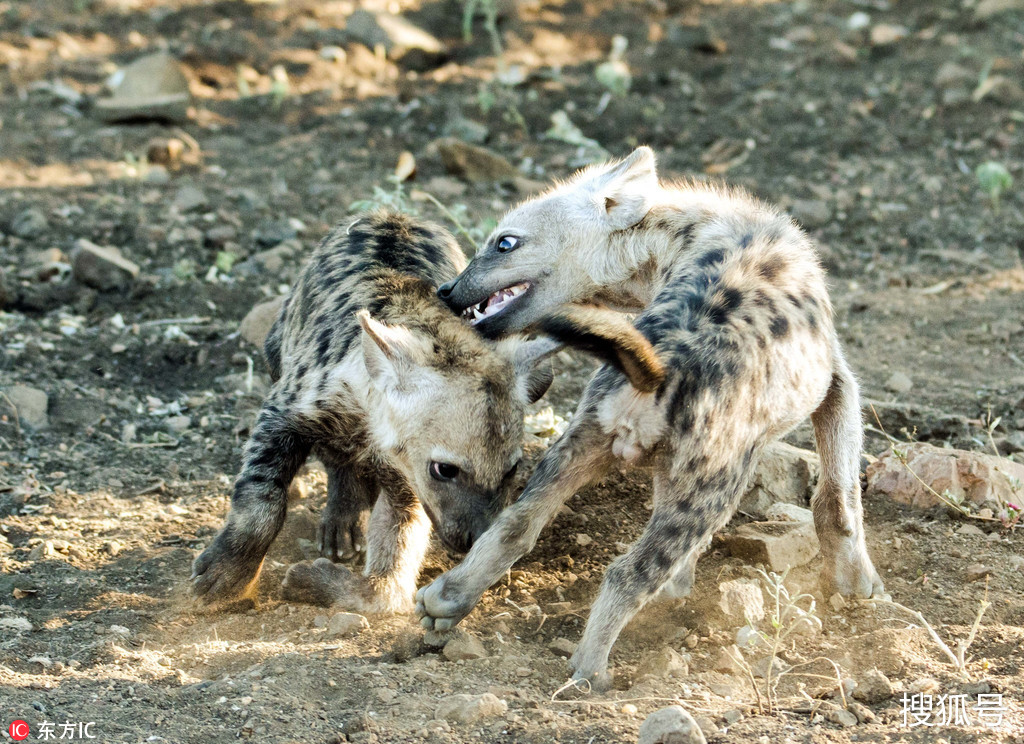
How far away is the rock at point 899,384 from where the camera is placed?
6289 millimetres

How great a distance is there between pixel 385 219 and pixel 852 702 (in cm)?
318

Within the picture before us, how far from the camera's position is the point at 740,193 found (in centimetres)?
521

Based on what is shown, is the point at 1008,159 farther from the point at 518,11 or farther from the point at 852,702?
the point at 852,702

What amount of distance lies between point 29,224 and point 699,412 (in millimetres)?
5719

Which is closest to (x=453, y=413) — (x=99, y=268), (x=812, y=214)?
(x=99, y=268)

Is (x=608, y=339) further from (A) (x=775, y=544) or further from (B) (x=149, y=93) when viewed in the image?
(B) (x=149, y=93)

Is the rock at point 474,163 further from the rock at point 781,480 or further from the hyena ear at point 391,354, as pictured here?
the hyena ear at point 391,354

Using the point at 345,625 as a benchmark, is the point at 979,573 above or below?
above

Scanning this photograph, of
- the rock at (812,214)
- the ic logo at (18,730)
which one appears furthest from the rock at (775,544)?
the rock at (812,214)

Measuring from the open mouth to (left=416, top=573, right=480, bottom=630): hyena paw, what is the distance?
5.07 ft

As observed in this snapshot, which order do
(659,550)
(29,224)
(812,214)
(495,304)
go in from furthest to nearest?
1. (812,214)
2. (29,224)
3. (495,304)
4. (659,550)

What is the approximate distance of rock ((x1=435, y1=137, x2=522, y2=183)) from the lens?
8.80 meters

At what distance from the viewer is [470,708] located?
355 centimetres

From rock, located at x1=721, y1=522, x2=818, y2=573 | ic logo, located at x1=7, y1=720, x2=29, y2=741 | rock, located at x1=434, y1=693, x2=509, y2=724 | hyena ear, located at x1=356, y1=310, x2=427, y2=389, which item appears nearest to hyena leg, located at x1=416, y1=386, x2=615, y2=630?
rock, located at x1=434, y1=693, x2=509, y2=724
